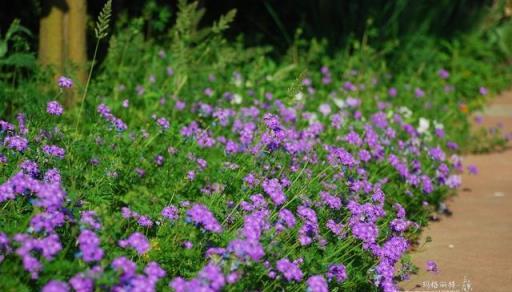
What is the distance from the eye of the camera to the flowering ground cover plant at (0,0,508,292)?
2.56m

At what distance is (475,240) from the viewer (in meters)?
4.01

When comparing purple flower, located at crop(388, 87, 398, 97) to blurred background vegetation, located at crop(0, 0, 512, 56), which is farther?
blurred background vegetation, located at crop(0, 0, 512, 56)

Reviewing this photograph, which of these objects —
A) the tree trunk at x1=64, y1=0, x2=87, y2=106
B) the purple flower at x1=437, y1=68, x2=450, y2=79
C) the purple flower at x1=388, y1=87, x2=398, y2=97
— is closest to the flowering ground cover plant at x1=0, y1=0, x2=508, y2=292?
the tree trunk at x1=64, y1=0, x2=87, y2=106

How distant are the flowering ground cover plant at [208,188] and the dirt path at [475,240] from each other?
146 millimetres

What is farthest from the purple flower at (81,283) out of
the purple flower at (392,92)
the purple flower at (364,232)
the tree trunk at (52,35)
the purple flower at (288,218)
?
the purple flower at (392,92)

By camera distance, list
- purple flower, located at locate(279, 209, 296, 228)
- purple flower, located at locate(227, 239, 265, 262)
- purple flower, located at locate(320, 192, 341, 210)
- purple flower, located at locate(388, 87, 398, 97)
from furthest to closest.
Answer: purple flower, located at locate(388, 87, 398, 97) < purple flower, located at locate(320, 192, 341, 210) < purple flower, located at locate(279, 209, 296, 228) < purple flower, located at locate(227, 239, 265, 262)

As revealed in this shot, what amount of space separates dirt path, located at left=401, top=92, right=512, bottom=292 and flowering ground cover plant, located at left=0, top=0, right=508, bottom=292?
146mm

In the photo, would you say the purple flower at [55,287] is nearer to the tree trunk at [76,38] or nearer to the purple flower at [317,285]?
the purple flower at [317,285]

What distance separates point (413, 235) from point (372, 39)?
12.0 feet

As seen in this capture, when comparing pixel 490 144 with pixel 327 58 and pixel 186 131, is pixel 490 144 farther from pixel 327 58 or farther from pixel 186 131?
pixel 186 131

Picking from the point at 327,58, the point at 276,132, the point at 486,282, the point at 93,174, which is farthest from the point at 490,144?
the point at 93,174

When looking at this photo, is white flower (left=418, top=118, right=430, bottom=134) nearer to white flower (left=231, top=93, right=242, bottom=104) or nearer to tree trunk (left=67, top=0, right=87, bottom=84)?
white flower (left=231, top=93, right=242, bottom=104)

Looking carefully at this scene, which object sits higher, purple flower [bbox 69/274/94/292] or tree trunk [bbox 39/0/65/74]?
tree trunk [bbox 39/0/65/74]

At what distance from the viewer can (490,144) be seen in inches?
231
